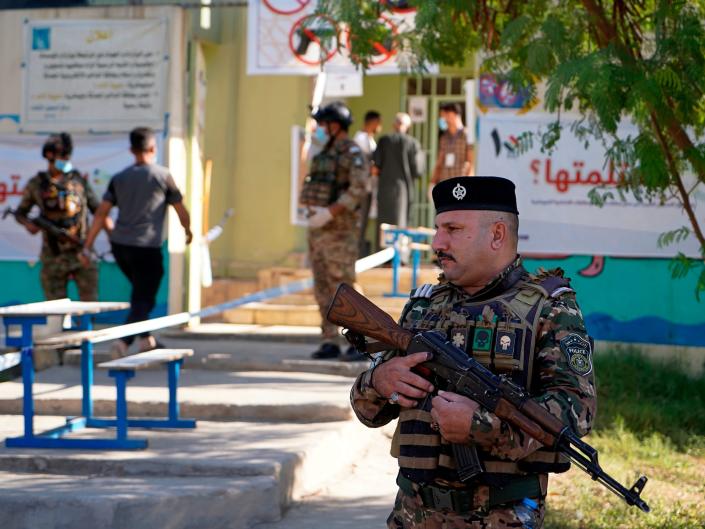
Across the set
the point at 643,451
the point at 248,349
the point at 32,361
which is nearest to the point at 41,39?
the point at 248,349

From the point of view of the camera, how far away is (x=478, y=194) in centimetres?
311

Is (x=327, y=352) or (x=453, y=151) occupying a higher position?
(x=453, y=151)

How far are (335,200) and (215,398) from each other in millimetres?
2015

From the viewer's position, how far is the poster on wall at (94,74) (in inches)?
455

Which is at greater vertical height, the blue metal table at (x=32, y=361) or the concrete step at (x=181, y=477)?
the blue metal table at (x=32, y=361)

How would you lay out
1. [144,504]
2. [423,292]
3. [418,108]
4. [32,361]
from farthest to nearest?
1. [418,108]
2. [32,361]
3. [144,504]
4. [423,292]

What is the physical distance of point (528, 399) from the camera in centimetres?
285

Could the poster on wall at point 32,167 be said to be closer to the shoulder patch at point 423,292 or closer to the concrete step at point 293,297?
the concrete step at point 293,297

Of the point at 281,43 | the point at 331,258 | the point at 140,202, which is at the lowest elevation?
the point at 331,258

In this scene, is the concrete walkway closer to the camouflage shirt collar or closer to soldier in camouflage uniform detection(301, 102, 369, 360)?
soldier in camouflage uniform detection(301, 102, 369, 360)

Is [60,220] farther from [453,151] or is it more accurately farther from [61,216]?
[453,151]

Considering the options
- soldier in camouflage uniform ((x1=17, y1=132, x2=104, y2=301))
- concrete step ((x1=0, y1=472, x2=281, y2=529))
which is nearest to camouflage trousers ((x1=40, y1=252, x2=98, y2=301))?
soldier in camouflage uniform ((x1=17, y1=132, x2=104, y2=301))

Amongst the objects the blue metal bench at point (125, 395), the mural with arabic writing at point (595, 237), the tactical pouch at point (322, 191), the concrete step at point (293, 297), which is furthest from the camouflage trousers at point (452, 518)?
the concrete step at point (293, 297)

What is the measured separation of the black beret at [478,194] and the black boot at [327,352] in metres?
6.06
